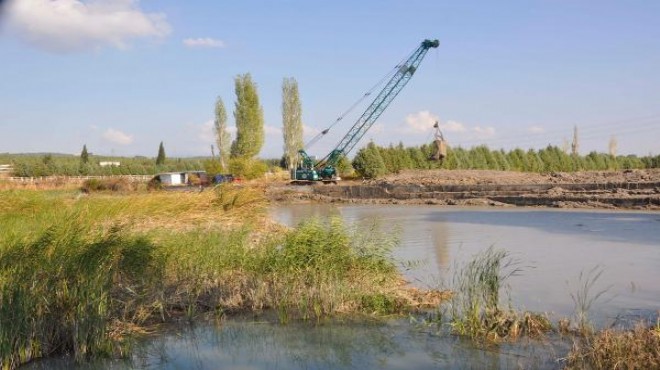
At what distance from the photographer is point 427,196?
29109 millimetres

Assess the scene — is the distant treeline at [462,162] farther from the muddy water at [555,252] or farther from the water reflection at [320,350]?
the water reflection at [320,350]

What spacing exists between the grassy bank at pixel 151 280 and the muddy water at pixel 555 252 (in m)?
1.26

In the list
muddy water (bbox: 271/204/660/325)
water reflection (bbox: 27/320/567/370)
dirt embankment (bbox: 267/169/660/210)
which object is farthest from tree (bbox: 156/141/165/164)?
water reflection (bbox: 27/320/567/370)

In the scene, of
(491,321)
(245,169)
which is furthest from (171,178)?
(491,321)

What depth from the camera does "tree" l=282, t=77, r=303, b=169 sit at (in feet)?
205

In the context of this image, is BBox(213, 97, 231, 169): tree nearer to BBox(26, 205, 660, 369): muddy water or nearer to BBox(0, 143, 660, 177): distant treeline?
BBox(0, 143, 660, 177): distant treeline

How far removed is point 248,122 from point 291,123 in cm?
571

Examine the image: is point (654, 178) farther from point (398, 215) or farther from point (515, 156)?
point (515, 156)

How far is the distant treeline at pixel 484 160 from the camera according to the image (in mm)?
42688

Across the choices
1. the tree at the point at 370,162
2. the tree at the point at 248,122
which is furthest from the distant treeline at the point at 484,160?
the tree at the point at 248,122

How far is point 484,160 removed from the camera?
46.8 meters

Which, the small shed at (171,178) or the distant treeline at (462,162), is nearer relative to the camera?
the small shed at (171,178)

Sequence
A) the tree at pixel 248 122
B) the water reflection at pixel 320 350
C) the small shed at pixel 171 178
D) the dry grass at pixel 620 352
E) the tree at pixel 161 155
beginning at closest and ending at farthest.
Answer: the dry grass at pixel 620 352, the water reflection at pixel 320 350, the small shed at pixel 171 178, the tree at pixel 248 122, the tree at pixel 161 155

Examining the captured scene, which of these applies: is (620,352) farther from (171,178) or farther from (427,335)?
(171,178)
